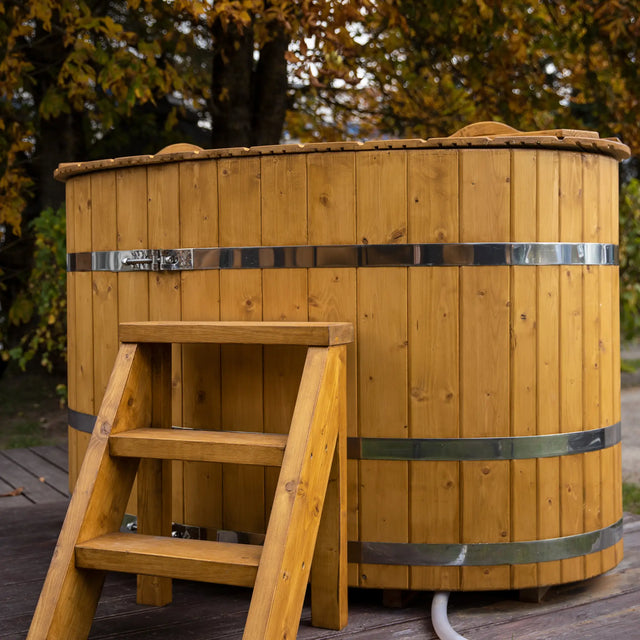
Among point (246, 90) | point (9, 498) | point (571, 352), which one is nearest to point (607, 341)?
point (571, 352)

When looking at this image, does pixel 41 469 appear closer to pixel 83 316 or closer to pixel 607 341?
pixel 83 316

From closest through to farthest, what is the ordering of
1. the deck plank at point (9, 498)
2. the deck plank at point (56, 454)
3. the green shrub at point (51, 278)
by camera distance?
the deck plank at point (9, 498) < the deck plank at point (56, 454) < the green shrub at point (51, 278)

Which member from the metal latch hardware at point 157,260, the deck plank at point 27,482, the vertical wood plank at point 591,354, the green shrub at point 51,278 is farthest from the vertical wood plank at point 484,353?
the green shrub at point 51,278

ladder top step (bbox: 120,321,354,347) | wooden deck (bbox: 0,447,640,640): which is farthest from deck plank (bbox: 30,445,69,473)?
ladder top step (bbox: 120,321,354,347)

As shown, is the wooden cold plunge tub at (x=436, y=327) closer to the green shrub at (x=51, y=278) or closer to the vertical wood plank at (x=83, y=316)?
the vertical wood plank at (x=83, y=316)

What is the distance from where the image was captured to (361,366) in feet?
9.71

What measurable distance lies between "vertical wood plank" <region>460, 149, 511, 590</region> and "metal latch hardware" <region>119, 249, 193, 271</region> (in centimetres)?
99

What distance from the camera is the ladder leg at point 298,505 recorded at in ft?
7.64

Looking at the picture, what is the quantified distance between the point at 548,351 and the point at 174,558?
1.40 metres

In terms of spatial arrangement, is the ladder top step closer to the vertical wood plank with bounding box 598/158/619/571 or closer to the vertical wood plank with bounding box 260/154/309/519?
the vertical wood plank with bounding box 260/154/309/519

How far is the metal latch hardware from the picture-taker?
3.17 m

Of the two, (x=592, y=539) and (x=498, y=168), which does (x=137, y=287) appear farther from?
(x=592, y=539)

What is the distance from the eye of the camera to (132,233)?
3.31m

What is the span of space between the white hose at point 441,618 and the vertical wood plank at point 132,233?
3.94 ft
